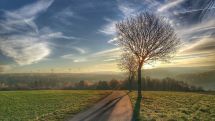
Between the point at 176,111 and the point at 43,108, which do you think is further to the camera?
the point at 43,108

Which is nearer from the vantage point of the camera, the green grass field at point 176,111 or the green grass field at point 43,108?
the green grass field at point 176,111

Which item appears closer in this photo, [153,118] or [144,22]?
[153,118]

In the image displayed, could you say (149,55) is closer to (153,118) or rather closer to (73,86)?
(153,118)

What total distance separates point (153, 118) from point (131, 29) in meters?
25.4

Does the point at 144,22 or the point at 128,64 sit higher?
the point at 144,22

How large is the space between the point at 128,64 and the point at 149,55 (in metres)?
26.4

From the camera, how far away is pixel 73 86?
107750 millimetres

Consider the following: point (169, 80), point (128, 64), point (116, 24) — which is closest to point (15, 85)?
point (128, 64)

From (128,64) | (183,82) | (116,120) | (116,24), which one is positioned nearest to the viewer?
(116,120)

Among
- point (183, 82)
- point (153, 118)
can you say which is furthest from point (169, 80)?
point (153, 118)

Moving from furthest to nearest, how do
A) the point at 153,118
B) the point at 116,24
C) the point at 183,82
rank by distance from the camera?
the point at 183,82 → the point at 116,24 → the point at 153,118

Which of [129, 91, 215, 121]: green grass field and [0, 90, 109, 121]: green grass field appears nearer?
[129, 91, 215, 121]: green grass field

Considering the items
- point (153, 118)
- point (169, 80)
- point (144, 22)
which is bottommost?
point (153, 118)

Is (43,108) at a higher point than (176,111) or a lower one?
lower
